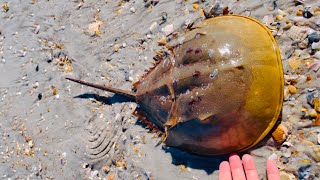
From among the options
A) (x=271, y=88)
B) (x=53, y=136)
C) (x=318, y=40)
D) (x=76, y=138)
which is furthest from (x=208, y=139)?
(x=53, y=136)

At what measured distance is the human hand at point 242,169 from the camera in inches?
113

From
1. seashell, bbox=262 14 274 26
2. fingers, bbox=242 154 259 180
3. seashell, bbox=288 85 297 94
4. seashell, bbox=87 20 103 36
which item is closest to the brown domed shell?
fingers, bbox=242 154 259 180

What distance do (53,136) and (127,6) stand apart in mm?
1691

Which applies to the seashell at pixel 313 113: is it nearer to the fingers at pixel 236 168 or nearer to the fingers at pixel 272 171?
the fingers at pixel 272 171

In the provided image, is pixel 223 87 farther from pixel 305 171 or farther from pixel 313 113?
pixel 305 171

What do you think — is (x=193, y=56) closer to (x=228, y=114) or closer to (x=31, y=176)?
(x=228, y=114)

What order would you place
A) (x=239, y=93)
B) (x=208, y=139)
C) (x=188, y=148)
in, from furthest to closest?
1. (x=188, y=148)
2. (x=208, y=139)
3. (x=239, y=93)

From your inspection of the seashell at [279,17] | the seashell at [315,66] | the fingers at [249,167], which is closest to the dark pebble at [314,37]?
the seashell at [315,66]

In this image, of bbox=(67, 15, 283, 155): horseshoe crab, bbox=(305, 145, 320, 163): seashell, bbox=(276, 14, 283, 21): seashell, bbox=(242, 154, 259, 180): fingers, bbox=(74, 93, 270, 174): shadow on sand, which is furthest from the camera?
bbox=(276, 14, 283, 21): seashell

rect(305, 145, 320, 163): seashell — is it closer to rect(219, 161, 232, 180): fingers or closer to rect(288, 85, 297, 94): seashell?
rect(288, 85, 297, 94): seashell

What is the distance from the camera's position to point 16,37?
16.0 ft

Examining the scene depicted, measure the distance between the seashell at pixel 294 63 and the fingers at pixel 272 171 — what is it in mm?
790

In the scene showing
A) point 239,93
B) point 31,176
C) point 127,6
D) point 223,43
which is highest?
point 223,43

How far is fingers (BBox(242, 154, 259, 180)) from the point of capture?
9.46ft
